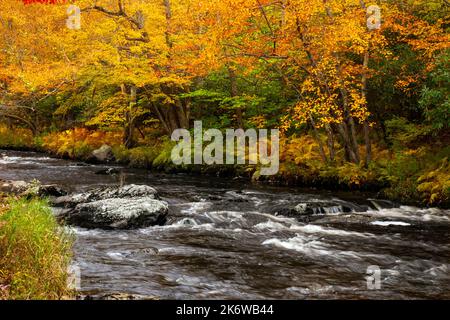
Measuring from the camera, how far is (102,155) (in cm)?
2434

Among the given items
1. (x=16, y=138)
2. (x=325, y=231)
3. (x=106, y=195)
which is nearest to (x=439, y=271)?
(x=325, y=231)

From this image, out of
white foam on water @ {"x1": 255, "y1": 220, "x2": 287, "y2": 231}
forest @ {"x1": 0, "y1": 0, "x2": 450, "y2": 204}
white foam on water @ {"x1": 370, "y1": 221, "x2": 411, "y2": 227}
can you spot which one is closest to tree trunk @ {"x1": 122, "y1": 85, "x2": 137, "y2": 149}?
forest @ {"x1": 0, "y1": 0, "x2": 450, "y2": 204}

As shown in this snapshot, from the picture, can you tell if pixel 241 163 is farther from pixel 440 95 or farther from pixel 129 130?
pixel 440 95

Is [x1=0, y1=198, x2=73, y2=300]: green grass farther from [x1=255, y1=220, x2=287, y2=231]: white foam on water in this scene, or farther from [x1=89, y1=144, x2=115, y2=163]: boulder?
[x1=89, y1=144, x2=115, y2=163]: boulder

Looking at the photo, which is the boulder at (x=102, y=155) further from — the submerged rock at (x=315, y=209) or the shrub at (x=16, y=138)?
the submerged rock at (x=315, y=209)

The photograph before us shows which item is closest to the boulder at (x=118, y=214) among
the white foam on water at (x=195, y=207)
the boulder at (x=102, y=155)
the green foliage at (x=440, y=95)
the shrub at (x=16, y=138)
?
the white foam on water at (x=195, y=207)

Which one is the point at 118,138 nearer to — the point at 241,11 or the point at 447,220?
the point at 241,11

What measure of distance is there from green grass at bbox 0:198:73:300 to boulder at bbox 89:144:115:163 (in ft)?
57.7

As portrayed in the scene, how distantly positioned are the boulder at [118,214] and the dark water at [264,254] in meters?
0.31

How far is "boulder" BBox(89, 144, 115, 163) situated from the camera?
24.2 metres

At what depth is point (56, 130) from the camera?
31797 mm
